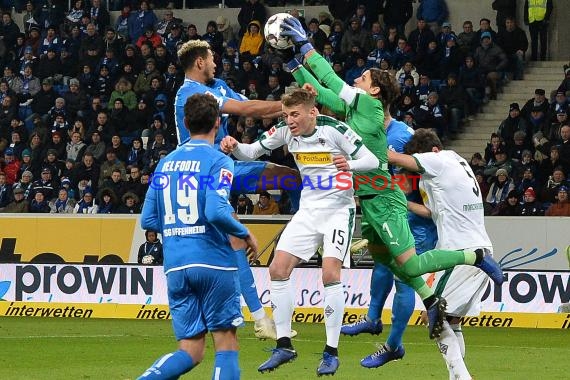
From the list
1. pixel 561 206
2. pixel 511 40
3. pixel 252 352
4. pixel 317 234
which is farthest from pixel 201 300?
pixel 511 40

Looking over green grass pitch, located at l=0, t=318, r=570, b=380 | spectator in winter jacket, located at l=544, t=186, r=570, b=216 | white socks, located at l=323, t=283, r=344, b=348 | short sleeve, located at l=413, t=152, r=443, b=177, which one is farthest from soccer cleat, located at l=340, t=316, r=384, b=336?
spectator in winter jacket, located at l=544, t=186, r=570, b=216

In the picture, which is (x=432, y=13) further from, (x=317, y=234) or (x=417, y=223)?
(x=317, y=234)

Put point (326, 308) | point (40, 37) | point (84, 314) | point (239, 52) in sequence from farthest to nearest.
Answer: point (40, 37)
point (239, 52)
point (84, 314)
point (326, 308)

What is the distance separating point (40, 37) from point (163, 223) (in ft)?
73.9

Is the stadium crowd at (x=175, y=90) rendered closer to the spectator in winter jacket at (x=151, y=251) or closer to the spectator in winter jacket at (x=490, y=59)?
the spectator in winter jacket at (x=490, y=59)

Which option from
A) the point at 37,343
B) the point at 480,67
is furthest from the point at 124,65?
the point at 37,343

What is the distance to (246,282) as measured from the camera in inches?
470

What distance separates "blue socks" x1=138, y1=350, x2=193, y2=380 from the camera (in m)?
9.19

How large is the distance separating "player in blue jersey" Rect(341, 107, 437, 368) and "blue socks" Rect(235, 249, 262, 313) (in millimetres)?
888

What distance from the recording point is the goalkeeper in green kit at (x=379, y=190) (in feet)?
37.6

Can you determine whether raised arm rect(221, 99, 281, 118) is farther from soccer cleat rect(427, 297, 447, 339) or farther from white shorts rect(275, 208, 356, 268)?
soccer cleat rect(427, 297, 447, 339)

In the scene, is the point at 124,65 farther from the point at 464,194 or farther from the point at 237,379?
the point at 237,379

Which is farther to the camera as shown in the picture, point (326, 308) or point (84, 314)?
point (84, 314)

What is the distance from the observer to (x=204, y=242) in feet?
30.5
